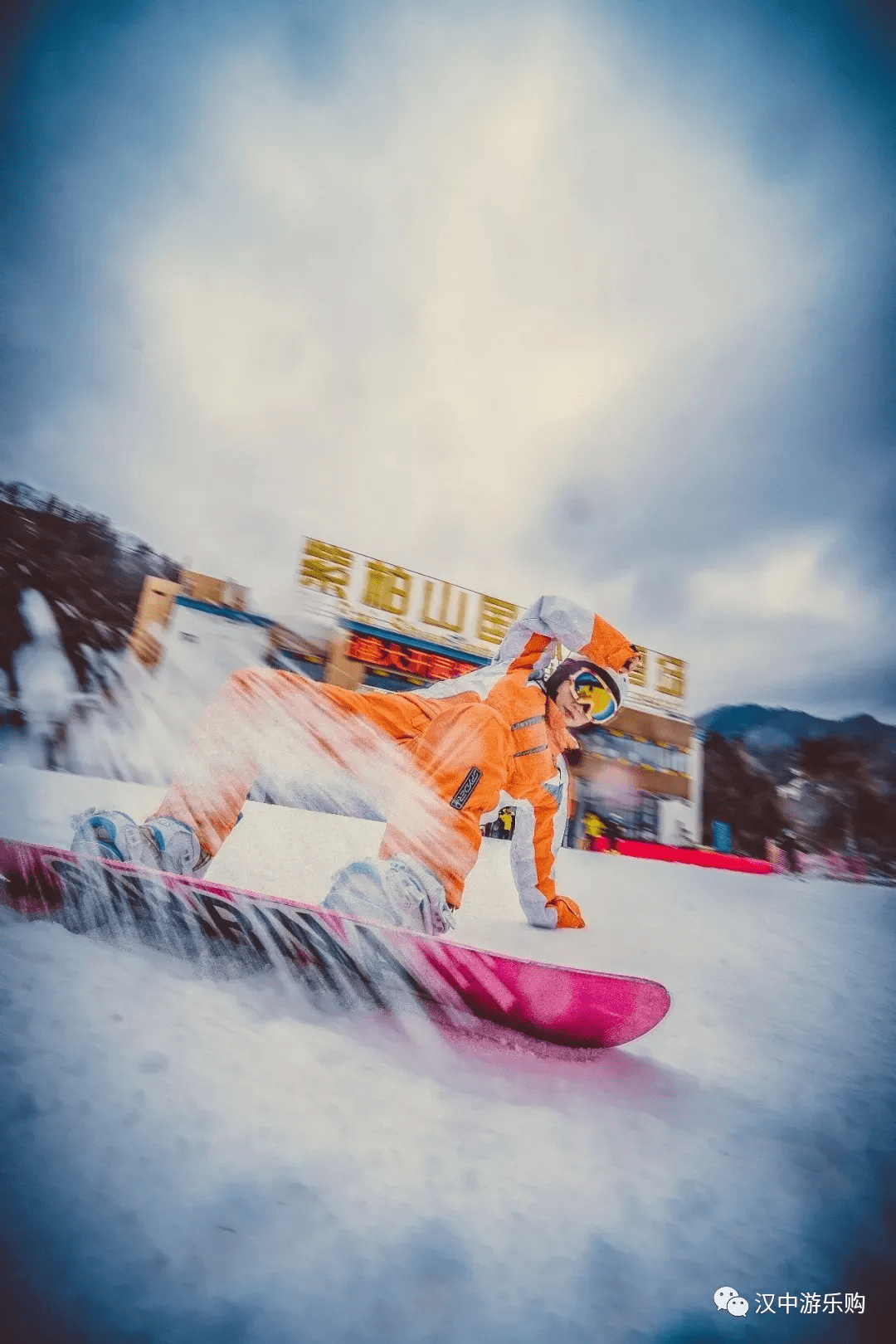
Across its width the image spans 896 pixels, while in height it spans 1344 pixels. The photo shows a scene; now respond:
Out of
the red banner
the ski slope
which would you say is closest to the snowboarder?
the ski slope

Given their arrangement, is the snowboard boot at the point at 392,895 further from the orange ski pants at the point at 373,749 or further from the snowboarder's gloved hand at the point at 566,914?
the snowboarder's gloved hand at the point at 566,914

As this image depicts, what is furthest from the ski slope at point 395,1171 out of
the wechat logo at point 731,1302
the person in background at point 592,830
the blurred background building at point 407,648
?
the person in background at point 592,830

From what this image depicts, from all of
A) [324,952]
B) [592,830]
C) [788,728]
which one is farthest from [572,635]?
[788,728]

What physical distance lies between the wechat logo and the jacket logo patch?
22.1 inches

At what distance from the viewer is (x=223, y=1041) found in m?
0.56

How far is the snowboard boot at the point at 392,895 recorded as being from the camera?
0.74 meters

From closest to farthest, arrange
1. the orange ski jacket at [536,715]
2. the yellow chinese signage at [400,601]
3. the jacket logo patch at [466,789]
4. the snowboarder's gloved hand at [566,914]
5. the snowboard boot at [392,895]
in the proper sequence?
the snowboard boot at [392,895] → the jacket logo patch at [466,789] → the orange ski jacket at [536,715] → the snowboarder's gloved hand at [566,914] → the yellow chinese signage at [400,601]

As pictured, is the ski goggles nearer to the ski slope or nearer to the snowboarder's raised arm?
the snowboarder's raised arm

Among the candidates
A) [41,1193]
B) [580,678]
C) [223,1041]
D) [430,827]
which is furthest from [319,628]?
[41,1193]

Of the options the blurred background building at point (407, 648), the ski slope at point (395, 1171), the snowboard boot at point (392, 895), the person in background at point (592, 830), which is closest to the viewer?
the ski slope at point (395, 1171)

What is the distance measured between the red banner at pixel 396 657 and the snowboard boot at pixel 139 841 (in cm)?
178

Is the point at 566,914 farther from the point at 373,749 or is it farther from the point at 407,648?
the point at 407,648

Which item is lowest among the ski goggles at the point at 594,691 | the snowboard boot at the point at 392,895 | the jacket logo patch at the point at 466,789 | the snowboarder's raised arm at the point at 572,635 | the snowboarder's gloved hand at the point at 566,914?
the snowboarder's gloved hand at the point at 566,914

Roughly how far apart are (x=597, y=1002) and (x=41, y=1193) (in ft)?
1.80
